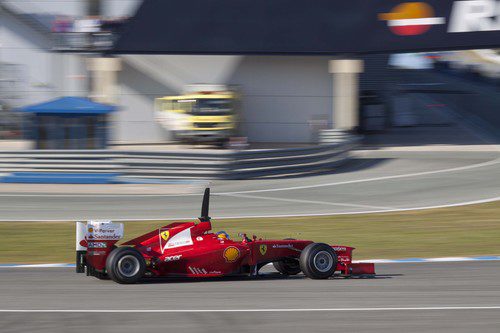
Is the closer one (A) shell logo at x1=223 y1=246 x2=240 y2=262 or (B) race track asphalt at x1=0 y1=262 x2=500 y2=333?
(B) race track asphalt at x1=0 y1=262 x2=500 y2=333

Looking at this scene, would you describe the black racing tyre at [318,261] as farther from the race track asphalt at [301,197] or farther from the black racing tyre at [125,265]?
the race track asphalt at [301,197]

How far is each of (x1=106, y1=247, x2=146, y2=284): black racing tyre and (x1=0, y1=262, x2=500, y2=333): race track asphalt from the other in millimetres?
111

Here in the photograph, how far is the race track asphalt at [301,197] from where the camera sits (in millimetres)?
17625

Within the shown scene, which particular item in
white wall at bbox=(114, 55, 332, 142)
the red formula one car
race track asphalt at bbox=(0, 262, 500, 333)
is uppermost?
white wall at bbox=(114, 55, 332, 142)

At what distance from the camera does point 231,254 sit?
10.2m

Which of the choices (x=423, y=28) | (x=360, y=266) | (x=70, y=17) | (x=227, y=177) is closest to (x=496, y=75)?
→ (x=423, y=28)

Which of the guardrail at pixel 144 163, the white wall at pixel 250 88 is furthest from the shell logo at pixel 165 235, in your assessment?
the white wall at pixel 250 88

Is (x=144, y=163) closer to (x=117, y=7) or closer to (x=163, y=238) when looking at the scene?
(x=117, y=7)

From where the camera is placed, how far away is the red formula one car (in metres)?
10.1

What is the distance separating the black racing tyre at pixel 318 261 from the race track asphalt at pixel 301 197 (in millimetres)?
6797

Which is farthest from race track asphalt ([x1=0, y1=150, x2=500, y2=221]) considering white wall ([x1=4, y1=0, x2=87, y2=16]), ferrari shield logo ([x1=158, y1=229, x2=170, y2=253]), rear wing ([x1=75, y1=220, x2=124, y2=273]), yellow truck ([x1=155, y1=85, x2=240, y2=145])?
white wall ([x1=4, y1=0, x2=87, y2=16])

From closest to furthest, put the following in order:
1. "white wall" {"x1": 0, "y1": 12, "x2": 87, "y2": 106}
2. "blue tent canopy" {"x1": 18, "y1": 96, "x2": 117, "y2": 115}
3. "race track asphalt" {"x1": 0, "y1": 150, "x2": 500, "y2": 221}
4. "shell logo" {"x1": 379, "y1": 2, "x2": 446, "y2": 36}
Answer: "race track asphalt" {"x1": 0, "y1": 150, "x2": 500, "y2": 221} → "blue tent canopy" {"x1": 18, "y1": 96, "x2": 117, "y2": 115} → "shell logo" {"x1": 379, "y1": 2, "x2": 446, "y2": 36} → "white wall" {"x1": 0, "y1": 12, "x2": 87, "y2": 106}

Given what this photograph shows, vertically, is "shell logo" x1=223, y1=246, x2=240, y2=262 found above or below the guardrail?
below

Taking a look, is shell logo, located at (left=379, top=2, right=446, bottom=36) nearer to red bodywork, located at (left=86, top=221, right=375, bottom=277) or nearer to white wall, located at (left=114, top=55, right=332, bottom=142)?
white wall, located at (left=114, top=55, right=332, bottom=142)
